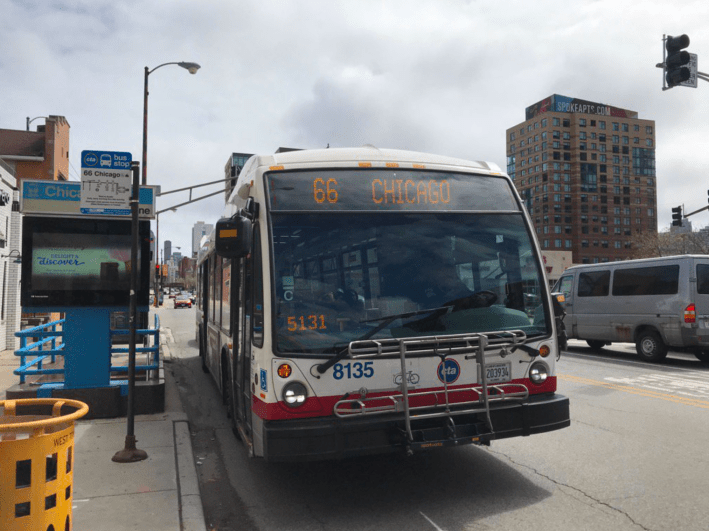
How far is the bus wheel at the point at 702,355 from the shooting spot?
49.4 feet

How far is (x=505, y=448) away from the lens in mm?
6715

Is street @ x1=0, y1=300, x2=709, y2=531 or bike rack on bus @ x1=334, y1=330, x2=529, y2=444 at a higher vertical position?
bike rack on bus @ x1=334, y1=330, x2=529, y2=444

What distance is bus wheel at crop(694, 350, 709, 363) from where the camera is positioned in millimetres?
15062

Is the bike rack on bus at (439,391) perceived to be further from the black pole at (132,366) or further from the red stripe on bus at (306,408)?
the black pole at (132,366)

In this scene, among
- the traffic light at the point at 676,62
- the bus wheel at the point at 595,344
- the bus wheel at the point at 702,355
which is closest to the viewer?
the traffic light at the point at 676,62

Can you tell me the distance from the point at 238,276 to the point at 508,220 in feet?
9.32

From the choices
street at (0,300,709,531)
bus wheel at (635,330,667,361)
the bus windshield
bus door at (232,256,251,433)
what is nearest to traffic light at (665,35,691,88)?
bus wheel at (635,330,667,361)

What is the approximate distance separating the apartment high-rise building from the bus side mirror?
12847 cm

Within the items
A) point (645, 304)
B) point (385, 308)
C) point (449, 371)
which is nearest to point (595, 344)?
point (645, 304)

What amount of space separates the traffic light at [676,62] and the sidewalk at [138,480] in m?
12.2

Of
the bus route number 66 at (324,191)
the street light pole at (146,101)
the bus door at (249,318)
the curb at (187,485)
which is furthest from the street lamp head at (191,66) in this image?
the bus route number 66 at (324,191)

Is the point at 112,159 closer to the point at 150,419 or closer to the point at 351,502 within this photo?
the point at 150,419

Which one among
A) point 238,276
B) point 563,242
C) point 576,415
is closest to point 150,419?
point 238,276

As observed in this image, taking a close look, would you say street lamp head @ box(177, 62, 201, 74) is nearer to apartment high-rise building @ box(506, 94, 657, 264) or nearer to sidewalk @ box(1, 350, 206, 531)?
sidewalk @ box(1, 350, 206, 531)
